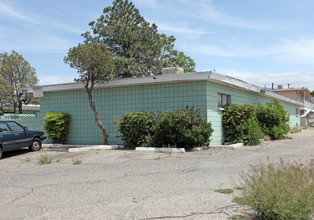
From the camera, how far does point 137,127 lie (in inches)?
539

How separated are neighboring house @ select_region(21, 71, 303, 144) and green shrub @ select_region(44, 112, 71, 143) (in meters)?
0.47

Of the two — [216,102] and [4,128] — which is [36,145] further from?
[216,102]

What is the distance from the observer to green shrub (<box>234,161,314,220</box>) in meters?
3.68

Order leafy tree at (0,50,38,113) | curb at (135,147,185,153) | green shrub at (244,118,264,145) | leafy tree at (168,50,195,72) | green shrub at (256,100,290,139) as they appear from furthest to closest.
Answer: leafy tree at (168,50,195,72) < leafy tree at (0,50,38,113) < green shrub at (256,100,290,139) < green shrub at (244,118,264,145) < curb at (135,147,185,153)

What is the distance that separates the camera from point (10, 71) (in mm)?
29078

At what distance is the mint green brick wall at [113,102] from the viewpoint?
14.1 meters

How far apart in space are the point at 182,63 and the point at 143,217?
1467 inches

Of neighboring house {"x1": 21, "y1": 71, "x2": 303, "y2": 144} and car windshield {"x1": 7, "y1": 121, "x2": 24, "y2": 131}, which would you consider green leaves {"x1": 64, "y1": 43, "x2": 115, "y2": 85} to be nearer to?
neighboring house {"x1": 21, "y1": 71, "x2": 303, "y2": 144}

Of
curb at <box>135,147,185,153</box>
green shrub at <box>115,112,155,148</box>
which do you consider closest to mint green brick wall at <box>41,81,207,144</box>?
green shrub at <box>115,112,155,148</box>

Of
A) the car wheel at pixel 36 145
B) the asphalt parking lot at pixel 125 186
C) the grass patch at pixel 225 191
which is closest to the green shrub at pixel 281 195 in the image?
the asphalt parking lot at pixel 125 186

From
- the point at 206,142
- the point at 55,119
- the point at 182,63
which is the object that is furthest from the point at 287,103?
the point at 55,119

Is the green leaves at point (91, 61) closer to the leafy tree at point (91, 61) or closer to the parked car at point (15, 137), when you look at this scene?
the leafy tree at point (91, 61)

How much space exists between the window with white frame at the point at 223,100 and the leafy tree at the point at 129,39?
1700 cm

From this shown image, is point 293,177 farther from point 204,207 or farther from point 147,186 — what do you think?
point 147,186
